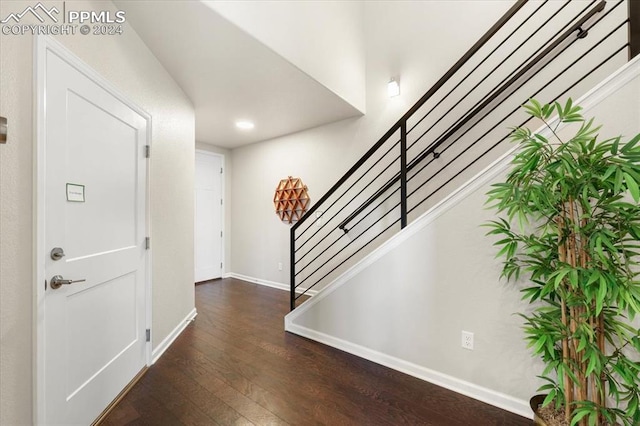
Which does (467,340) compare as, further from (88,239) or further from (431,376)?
(88,239)

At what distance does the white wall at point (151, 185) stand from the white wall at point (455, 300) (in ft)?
5.95

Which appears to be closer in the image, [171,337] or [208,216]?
[171,337]

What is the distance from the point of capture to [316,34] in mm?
2787

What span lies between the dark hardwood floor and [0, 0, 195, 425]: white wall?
0.51m

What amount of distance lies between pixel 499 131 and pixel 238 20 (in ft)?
8.40

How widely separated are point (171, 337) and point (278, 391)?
1.35 meters

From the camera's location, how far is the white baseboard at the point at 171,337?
2310 mm

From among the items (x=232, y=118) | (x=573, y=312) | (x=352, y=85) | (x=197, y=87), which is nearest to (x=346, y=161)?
(x=352, y=85)

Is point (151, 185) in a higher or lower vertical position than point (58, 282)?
higher

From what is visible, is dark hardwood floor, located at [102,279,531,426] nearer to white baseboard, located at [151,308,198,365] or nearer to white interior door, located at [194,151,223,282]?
white baseboard, located at [151,308,198,365]

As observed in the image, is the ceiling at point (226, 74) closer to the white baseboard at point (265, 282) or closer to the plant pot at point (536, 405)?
the white baseboard at point (265, 282)

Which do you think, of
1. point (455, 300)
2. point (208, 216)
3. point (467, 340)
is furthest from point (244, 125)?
point (467, 340)

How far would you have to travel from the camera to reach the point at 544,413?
139 cm

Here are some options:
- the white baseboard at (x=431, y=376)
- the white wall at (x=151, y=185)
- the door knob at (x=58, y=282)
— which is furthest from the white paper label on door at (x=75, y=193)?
the white baseboard at (x=431, y=376)
